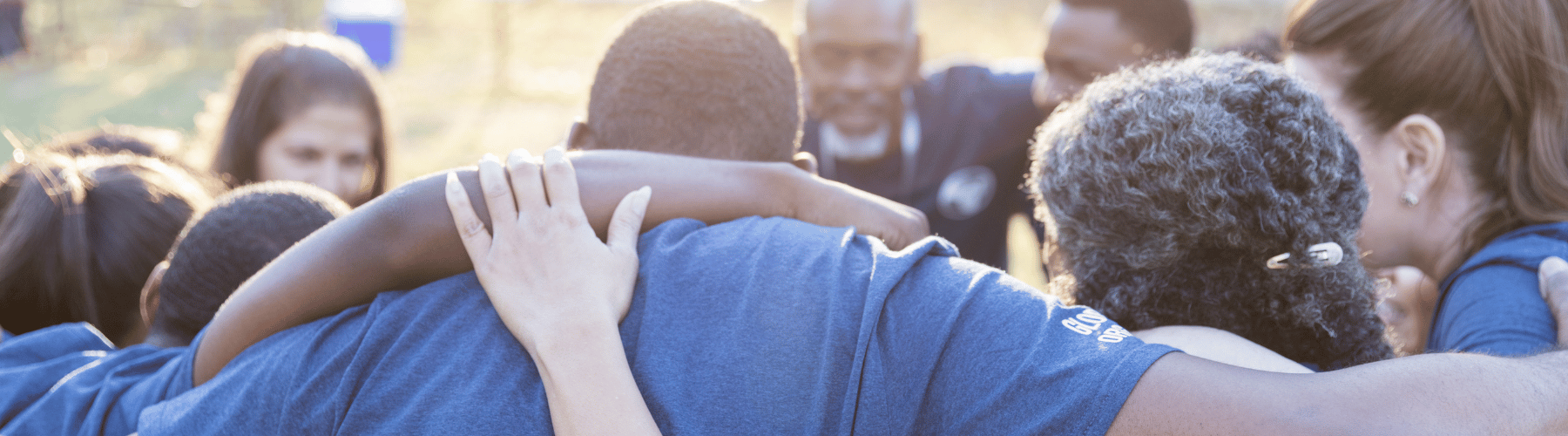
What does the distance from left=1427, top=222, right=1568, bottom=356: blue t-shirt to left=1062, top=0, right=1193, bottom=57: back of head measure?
1.98 meters

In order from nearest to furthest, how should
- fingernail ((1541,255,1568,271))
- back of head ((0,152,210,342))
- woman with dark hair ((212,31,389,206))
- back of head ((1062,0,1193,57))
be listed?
fingernail ((1541,255,1568,271))
back of head ((0,152,210,342))
woman with dark hair ((212,31,389,206))
back of head ((1062,0,1193,57))

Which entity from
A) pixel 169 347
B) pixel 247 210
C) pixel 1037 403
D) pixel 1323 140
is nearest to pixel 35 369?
pixel 169 347

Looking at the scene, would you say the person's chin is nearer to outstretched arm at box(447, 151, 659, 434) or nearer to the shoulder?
the shoulder

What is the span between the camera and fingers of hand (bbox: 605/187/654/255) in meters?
1.72

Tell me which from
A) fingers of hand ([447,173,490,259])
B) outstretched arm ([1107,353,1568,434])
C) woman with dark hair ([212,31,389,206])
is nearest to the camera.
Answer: outstretched arm ([1107,353,1568,434])

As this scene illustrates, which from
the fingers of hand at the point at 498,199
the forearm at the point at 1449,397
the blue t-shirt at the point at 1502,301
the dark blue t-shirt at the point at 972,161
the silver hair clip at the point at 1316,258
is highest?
the fingers of hand at the point at 498,199

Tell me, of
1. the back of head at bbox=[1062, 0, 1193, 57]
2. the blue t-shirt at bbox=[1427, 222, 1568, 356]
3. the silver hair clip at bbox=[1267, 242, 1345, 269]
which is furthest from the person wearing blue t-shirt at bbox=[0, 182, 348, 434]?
the back of head at bbox=[1062, 0, 1193, 57]

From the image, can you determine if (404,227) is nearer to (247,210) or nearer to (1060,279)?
(247,210)

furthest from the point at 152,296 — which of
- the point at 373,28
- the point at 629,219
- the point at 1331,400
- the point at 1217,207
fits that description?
the point at 373,28

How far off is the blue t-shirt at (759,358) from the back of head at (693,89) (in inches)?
14.6

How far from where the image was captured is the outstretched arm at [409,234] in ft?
5.48

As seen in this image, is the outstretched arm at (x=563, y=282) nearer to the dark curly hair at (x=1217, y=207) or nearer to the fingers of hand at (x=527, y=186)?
the fingers of hand at (x=527, y=186)

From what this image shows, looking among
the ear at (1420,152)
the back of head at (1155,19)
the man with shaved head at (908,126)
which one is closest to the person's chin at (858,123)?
the man with shaved head at (908,126)

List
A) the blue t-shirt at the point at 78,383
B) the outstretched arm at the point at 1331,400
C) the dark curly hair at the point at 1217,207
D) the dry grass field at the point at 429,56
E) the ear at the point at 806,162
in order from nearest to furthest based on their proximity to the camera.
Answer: the outstretched arm at the point at 1331,400, the dark curly hair at the point at 1217,207, the blue t-shirt at the point at 78,383, the ear at the point at 806,162, the dry grass field at the point at 429,56
